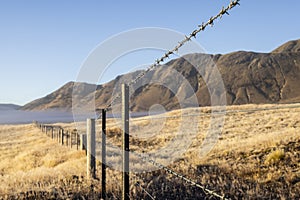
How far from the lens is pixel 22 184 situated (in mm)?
8555

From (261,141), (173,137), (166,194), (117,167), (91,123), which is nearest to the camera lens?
(166,194)

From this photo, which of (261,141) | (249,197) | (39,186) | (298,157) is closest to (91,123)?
(39,186)

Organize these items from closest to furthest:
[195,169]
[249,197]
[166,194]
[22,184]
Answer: [249,197] → [166,194] → [22,184] → [195,169]

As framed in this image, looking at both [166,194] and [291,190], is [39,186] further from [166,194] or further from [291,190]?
→ [291,190]

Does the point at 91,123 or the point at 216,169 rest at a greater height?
the point at 91,123

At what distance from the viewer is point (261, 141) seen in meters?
13.7

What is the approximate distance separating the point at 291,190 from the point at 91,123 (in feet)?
15.5

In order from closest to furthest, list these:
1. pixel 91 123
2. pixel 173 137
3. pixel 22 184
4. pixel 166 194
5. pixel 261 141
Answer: pixel 166 194, pixel 91 123, pixel 22 184, pixel 261 141, pixel 173 137

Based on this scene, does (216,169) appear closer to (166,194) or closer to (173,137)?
(166,194)

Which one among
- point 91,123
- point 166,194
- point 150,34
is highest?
point 150,34

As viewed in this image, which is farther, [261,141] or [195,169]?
[261,141]

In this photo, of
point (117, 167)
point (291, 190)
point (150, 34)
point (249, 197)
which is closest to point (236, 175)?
point (291, 190)

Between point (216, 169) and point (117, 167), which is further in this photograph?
point (117, 167)

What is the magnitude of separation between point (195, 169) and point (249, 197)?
305cm
